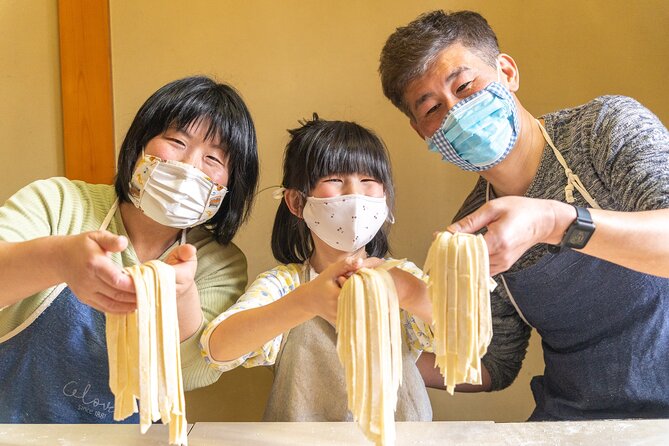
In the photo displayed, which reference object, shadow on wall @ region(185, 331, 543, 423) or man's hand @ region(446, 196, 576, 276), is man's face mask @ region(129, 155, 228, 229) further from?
shadow on wall @ region(185, 331, 543, 423)

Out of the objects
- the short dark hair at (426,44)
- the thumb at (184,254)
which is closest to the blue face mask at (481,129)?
the short dark hair at (426,44)

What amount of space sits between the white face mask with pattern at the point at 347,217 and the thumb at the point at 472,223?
40 cm

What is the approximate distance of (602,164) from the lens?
173 cm

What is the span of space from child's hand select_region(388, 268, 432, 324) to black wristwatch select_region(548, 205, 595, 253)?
0.32 meters

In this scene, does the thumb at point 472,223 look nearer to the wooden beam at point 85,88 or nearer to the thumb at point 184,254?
the thumb at point 184,254

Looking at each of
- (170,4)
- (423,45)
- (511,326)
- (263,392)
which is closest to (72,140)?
(170,4)

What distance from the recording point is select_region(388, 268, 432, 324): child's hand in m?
1.44

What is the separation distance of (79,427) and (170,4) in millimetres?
1587

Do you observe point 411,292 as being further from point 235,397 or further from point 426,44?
point 235,397

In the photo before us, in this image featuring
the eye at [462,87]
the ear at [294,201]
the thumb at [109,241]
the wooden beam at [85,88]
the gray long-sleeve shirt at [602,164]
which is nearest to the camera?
the thumb at [109,241]

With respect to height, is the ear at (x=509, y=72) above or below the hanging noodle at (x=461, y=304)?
above

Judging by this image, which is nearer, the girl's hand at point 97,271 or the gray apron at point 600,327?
the girl's hand at point 97,271

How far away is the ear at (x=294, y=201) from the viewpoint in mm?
1832

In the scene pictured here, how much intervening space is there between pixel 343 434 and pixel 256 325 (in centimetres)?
32
